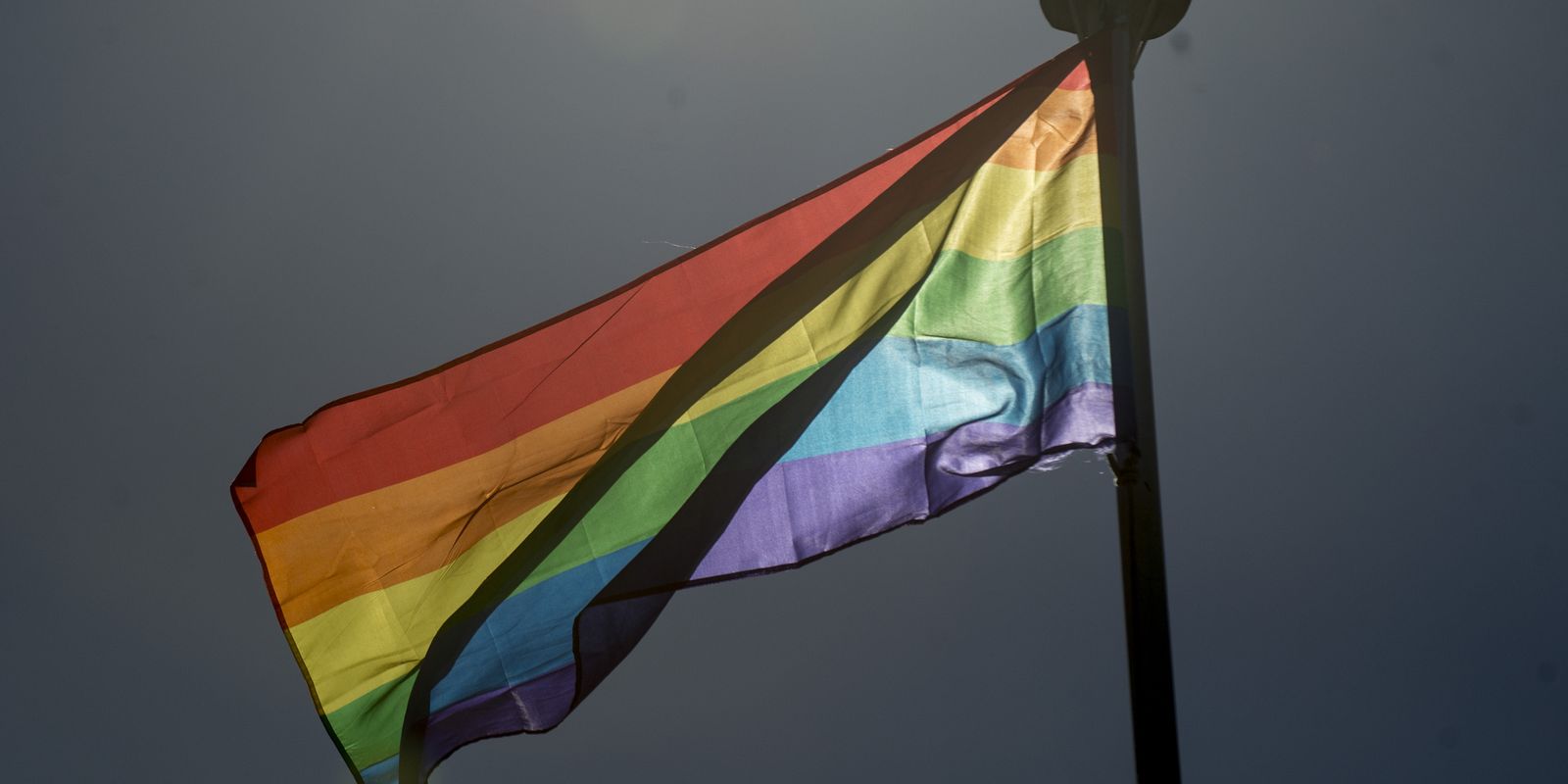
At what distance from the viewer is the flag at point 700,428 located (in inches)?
250

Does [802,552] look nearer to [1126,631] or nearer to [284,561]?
[1126,631]

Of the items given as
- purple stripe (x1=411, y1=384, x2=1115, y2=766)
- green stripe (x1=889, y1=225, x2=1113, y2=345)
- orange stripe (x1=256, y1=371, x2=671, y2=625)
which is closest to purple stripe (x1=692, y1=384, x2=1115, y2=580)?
purple stripe (x1=411, y1=384, x2=1115, y2=766)

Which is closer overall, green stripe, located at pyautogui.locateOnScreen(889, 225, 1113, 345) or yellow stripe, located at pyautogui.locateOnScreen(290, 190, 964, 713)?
green stripe, located at pyautogui.locateOnScreen(889, 225, 1113, 345)

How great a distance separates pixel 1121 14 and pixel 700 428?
259 centimetres

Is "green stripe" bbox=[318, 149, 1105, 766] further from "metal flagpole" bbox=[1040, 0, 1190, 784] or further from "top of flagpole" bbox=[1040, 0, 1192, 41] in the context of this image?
"metal flagpole" bbox=[1040, 0, 1190, 784]

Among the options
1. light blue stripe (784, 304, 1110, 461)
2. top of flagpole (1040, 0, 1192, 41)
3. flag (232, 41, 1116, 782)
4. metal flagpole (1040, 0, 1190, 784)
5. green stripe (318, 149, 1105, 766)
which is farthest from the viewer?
green stripe (318, 149, 1105, 766)

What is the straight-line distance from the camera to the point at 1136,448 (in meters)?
5.09

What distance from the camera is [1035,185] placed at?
6637mm

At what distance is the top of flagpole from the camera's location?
20.0 ft

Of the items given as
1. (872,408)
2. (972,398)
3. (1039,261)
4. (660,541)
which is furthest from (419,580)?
(1039,261)

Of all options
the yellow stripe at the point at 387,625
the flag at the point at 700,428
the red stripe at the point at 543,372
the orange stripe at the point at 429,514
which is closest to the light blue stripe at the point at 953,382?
the flag at the point at 700,428

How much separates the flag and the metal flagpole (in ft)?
1.01

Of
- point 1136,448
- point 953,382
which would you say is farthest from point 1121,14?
point 1136,448

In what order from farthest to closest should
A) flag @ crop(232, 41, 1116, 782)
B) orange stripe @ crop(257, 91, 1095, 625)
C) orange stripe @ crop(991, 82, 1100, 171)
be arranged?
orange stripe @ crop(257, 91, 1095, 625)
orange stripe @ crop(991, 82, 1100, 171)
flag @ crop(232, 41, 1116, 782)
